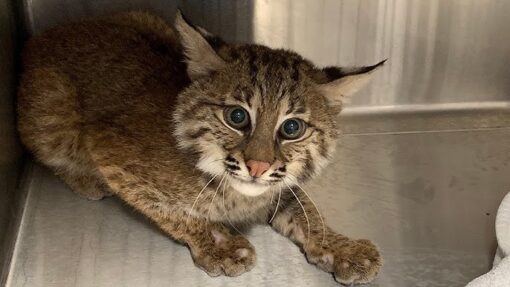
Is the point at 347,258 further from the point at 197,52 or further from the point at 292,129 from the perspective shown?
the point at 197,52

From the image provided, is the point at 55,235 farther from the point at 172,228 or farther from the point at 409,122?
the point at 409,122

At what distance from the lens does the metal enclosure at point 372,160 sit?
1771 mm

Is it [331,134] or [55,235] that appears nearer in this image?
[331,134]

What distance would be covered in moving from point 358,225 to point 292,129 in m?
0.45

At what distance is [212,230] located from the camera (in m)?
1.83

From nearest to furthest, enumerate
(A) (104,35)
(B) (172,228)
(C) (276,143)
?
(C) (276,143) < (B) (172,228) < (A) (104,35)

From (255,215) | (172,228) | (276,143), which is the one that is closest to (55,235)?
(172,228)

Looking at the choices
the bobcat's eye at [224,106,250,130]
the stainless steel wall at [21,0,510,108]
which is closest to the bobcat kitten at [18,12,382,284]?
the bobcat's eye at [224,106,250,130]

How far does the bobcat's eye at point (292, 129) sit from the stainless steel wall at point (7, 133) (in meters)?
0.69

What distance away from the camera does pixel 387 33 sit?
2266mm

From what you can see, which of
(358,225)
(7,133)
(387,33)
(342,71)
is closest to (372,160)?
(358,225)

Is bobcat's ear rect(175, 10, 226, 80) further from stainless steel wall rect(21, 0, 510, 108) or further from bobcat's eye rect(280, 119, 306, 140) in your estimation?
stainless steel wall rect(21, 0, 510, 108)

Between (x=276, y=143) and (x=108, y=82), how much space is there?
20.0 inches

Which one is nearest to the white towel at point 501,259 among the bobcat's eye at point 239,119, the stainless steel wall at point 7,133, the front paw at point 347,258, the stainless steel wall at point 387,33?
the front paw at point 347,258
